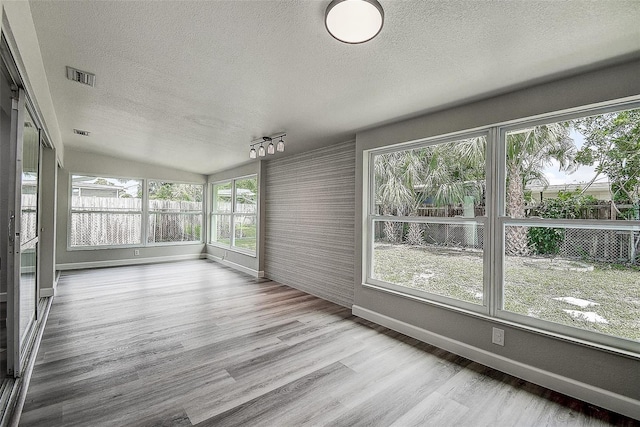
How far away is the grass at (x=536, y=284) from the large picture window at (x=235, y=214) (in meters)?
3.53

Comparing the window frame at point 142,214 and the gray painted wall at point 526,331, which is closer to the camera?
the gray painted wall at point 526,331

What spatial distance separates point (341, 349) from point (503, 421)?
1321 millimetres

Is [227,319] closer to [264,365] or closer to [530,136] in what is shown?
[264,365]

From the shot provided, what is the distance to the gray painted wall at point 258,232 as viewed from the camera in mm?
5656

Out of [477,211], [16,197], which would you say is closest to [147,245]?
[16,197]

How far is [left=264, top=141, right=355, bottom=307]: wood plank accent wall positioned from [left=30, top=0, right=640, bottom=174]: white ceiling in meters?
1.04

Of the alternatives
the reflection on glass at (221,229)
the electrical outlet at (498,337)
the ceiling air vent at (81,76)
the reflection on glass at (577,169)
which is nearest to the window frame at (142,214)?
the reflection on glass at (221,229)

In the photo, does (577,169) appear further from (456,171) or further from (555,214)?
(456,171)

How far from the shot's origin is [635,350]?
6.25 feet

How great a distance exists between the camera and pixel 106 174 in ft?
20.5

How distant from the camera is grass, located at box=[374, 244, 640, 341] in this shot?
198 cm

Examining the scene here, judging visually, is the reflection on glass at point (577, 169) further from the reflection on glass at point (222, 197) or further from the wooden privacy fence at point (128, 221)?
the wooden privacy fence at point (128, 221)

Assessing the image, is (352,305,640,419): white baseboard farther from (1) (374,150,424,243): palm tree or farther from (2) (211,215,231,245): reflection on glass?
(2) (211,215,231,245): reflection on glass

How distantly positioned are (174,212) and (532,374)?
7.37 m
